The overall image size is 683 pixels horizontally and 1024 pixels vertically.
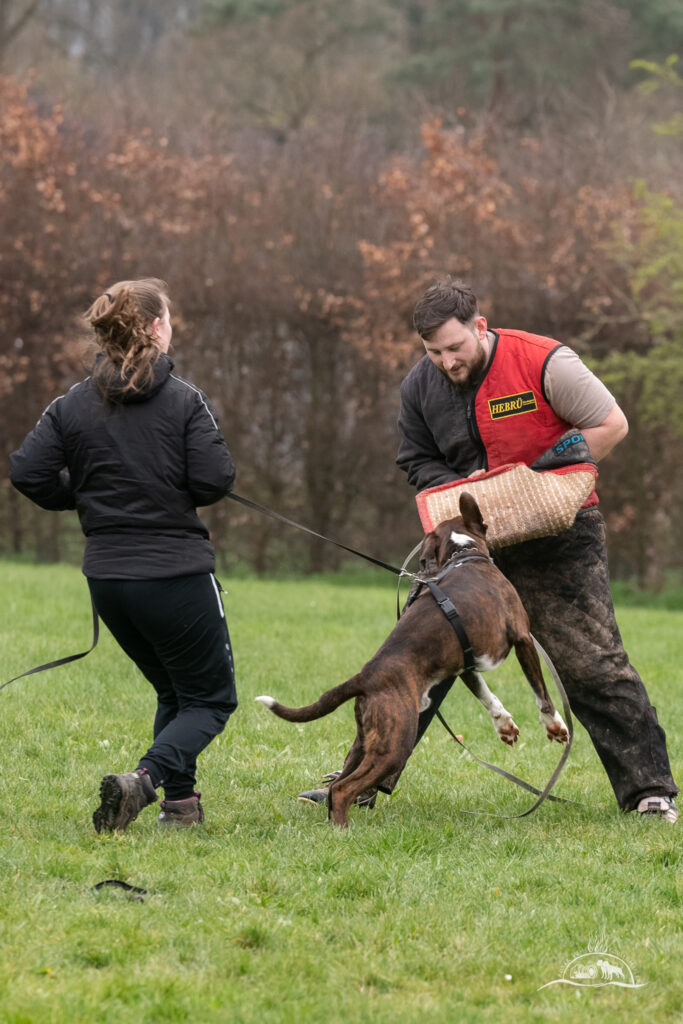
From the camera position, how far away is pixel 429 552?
5.01m

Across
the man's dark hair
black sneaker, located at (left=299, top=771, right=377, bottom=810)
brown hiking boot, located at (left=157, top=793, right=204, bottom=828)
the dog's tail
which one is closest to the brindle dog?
the dog's tail

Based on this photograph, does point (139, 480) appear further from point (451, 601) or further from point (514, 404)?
point (514, 404)

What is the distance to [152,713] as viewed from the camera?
22.9ft

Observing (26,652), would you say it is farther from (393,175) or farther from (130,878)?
(393,175)

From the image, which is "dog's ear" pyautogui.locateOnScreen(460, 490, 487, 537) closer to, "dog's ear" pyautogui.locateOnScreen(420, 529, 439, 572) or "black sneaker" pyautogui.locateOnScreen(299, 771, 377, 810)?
"dog's ear" pyautogui.locateOnScreen(420, 529, 439, 572)

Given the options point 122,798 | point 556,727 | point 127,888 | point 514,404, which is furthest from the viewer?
point 514,404

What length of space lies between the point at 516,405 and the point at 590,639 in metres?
1.06

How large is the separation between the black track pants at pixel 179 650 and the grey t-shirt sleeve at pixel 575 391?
159 centimetres

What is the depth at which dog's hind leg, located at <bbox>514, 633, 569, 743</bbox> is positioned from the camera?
475 centimetres

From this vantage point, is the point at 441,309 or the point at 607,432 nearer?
the point at 441,309

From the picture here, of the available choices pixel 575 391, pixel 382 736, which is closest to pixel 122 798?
pixel 382 736

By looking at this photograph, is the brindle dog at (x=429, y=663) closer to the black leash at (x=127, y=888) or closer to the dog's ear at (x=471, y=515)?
the dog's ear at (x=471, y=515)

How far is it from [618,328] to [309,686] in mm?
11505

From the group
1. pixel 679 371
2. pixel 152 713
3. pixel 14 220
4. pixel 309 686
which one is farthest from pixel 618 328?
pixel 152 713
